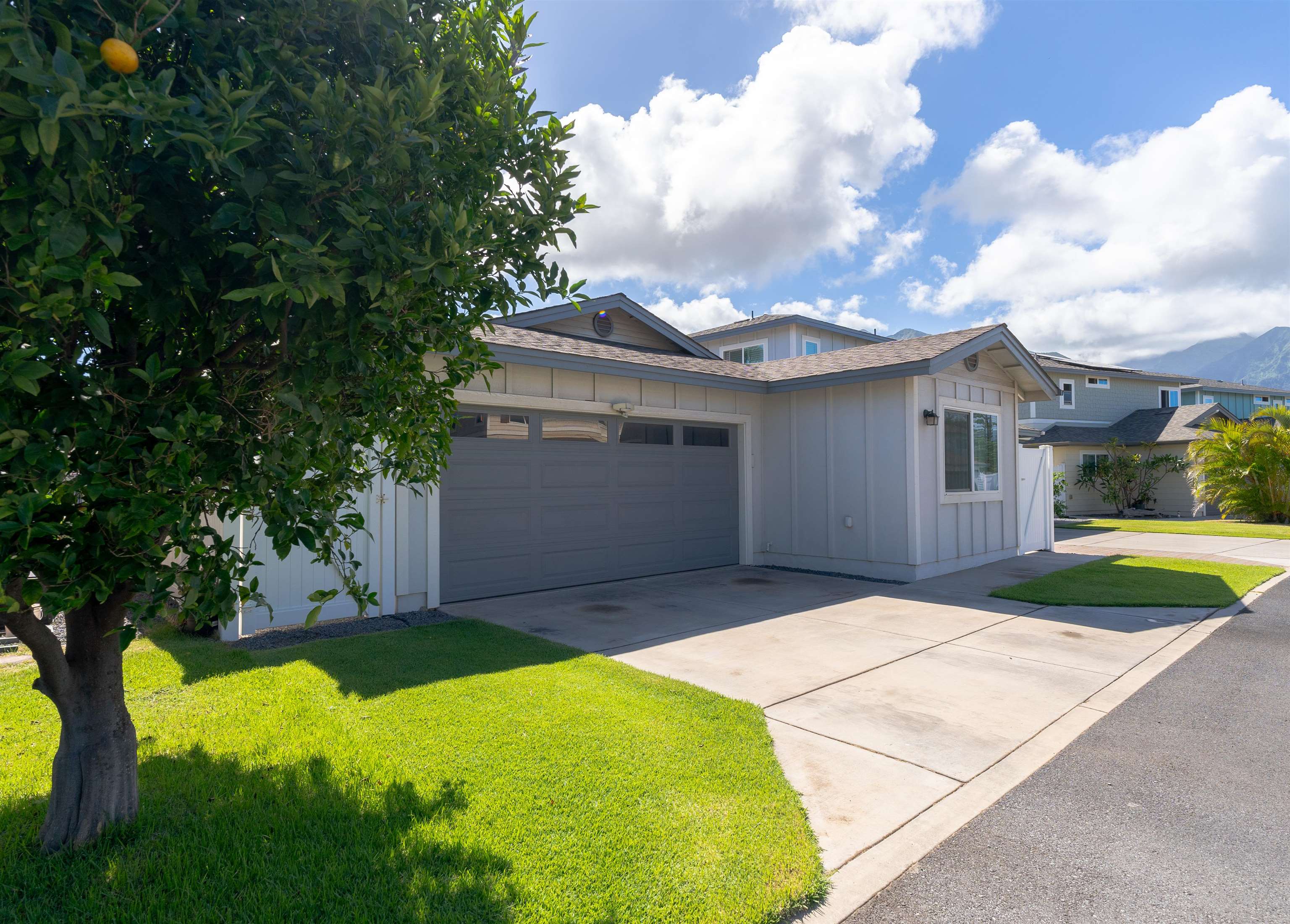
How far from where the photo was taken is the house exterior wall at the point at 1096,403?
27688mm

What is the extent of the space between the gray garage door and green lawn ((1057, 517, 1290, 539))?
1389 cm

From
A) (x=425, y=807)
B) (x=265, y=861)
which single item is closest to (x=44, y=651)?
(x=265, y=861)

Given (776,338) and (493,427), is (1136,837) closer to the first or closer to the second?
(493,427)

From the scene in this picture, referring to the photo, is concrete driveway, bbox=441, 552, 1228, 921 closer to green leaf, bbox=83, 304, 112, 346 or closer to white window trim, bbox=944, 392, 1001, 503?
white window trim, bbox=944, 392, 1001, 503

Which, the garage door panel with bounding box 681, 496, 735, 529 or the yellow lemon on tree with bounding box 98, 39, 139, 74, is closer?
the yellow lemon on tree with bounding box 98, 39, 139, 74

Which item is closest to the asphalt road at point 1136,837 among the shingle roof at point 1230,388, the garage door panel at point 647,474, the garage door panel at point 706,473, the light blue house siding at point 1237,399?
the garage door panel at point 647,474

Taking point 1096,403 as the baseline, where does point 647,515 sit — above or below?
below

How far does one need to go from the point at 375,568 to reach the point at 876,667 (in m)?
5.19

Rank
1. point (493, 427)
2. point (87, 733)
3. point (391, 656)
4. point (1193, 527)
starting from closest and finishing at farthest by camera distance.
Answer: point (87, 733)
point (391, 656)
point (493, 427)
point (1193, 527)

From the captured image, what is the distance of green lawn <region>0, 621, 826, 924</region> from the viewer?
245cm

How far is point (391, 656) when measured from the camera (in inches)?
226

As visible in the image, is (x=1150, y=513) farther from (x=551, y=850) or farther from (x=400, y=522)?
(x=551, y=850)

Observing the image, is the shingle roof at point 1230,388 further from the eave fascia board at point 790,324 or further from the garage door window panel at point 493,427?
the garage door window panel at point 493,427

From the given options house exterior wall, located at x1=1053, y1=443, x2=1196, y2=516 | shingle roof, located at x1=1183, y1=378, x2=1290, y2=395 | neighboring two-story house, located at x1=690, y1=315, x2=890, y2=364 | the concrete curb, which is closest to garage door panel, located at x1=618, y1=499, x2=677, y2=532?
the concrete curb
